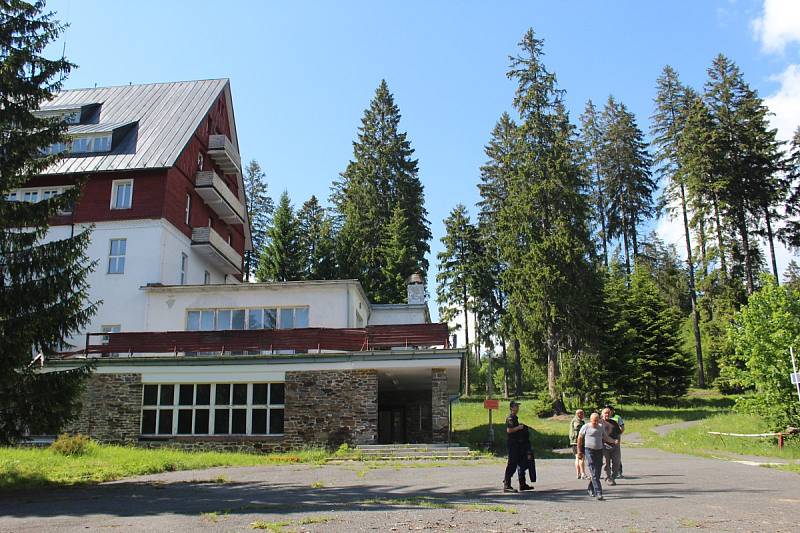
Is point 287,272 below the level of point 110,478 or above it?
above

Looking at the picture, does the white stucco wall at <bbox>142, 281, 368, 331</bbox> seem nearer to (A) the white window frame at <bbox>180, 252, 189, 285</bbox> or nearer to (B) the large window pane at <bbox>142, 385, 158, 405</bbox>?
(A) the white window frame at <bbox>180, 252, 189, 285</bbox>

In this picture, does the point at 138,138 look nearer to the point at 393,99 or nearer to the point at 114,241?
the point at 114,241

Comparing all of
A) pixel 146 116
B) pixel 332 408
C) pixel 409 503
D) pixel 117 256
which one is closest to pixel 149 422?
pixel 332 408

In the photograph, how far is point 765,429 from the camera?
88.9ft

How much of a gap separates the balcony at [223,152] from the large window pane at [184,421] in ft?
54.9

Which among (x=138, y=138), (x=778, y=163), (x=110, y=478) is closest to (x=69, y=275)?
(x=110, y=478)

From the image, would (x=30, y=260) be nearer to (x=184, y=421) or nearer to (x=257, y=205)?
(x=184, y=421)

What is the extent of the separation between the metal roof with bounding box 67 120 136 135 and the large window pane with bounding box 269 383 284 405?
1683 centimetres

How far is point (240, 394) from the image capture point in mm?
23453

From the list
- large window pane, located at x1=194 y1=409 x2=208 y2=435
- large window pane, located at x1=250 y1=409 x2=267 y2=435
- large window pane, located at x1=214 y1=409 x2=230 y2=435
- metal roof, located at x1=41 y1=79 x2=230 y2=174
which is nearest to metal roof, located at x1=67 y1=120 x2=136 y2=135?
metal roof, located at x1=41 y1=79 x2=230 y2=174

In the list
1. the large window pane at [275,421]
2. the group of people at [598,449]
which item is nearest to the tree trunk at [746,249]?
the group of people at [598,449]

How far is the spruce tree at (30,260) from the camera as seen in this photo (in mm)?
14547

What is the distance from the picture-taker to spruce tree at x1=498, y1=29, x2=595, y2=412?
36.5 meters

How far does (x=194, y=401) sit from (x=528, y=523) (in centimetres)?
1709
